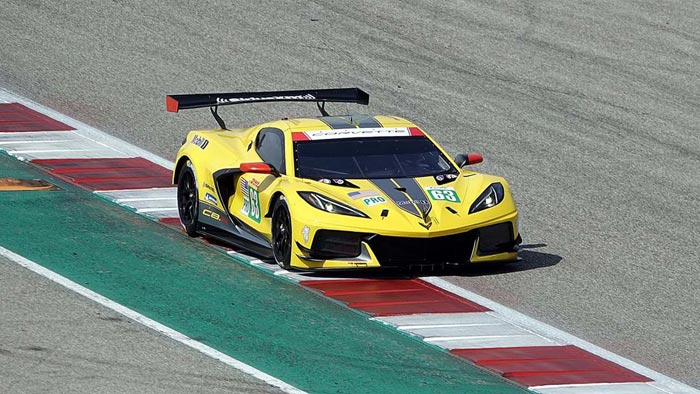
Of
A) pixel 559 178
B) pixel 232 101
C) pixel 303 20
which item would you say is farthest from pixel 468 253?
pixel 303 20

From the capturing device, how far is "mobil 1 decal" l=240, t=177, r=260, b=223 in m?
13.7

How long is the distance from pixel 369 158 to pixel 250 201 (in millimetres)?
1189

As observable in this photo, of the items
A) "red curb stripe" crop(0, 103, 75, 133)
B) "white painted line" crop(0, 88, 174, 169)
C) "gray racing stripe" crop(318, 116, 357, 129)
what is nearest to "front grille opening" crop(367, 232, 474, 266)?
"gray racing stripe" crop(318, 116, 357, 129)

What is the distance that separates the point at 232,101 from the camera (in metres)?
14.9

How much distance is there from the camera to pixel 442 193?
13180 millimetres

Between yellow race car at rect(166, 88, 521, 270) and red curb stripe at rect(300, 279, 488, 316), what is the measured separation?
22cm

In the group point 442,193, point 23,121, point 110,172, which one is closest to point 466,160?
point 442,193

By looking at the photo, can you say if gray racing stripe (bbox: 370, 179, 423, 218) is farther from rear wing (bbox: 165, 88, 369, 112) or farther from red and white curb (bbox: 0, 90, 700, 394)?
rear wing (bbox: 165, 88, 369, 112)

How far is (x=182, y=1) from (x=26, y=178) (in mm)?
8251

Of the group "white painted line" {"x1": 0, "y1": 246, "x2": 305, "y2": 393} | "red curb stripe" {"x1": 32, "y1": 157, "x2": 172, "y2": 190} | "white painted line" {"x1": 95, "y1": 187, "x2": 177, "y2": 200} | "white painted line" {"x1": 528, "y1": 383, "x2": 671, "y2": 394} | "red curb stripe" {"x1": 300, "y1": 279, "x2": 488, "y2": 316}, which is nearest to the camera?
"white painted line" {"x1": 0, "y1": 246, "x2": 305, "y2": 393}

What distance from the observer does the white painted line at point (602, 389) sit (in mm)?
10438

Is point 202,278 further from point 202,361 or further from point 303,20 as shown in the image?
point 303,20

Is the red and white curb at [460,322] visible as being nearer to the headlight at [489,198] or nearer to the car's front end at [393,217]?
the car's front end at [393,217]

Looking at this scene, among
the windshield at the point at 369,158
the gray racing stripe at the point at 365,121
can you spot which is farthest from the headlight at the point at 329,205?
the gray racing stripe at the point at 365,121
